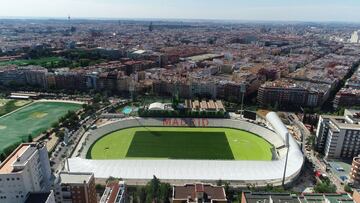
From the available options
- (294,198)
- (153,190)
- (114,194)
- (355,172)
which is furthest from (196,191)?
(355,172)

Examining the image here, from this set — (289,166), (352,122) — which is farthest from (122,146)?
(352,122)

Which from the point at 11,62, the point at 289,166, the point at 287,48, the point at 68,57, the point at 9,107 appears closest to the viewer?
the point at 289,166

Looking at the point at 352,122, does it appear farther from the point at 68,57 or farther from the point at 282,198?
the point at 68,57

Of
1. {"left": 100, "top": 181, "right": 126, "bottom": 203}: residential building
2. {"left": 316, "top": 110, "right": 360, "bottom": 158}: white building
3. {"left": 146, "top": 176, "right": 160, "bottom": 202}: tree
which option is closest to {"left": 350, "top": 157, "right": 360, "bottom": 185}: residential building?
{"left": 316, "top": 110, "right": 360, "bottom": 158}: white building

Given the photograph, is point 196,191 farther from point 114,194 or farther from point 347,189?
point 347,189

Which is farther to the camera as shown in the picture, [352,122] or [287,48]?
[287,48]

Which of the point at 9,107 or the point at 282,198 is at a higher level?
the point at 282,198

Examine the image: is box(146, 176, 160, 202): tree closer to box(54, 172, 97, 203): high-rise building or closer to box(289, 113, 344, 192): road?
box(54, 172, 97, 203): high-rise building
